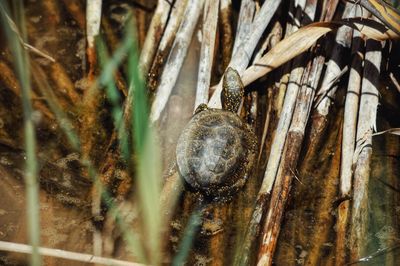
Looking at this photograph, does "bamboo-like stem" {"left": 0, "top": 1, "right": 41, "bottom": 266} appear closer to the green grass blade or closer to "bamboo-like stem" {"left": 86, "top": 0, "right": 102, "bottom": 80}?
"bamboo-like stem" {"left": 86, "top": 0, "right": 102, "bottom": 80}

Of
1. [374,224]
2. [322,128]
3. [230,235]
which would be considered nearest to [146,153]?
[230,235]

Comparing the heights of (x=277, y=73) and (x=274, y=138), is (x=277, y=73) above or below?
above

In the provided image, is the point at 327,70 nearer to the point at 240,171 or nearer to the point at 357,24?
the point at 357,24

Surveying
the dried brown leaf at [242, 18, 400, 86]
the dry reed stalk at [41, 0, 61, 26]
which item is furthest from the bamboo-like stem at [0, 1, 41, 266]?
the dried brown leaf at [242, 18, 400, 86]

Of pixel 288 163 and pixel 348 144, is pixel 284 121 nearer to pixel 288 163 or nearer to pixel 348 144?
pixel 288 163

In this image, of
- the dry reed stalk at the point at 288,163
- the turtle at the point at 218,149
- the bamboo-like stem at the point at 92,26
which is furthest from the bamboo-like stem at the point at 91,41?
the dry reed stalk at the point at 288,163

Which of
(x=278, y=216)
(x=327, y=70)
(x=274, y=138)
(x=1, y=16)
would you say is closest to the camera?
(x=278, y=216)

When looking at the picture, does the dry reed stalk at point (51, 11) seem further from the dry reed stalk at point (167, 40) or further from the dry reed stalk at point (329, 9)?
the dry reed stalk at point (329, 9)
